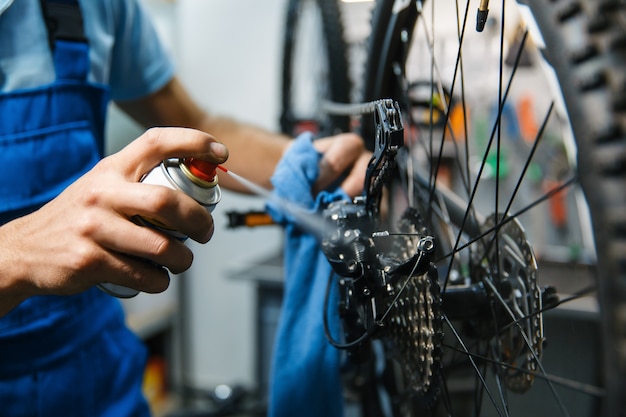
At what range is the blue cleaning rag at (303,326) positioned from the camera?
44 cm

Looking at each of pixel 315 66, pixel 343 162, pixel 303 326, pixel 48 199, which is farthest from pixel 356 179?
pixel 315 66

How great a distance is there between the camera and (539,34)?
0.86 ft

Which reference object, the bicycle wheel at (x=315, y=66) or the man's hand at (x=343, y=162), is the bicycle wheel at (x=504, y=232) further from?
the bicycle wheel at (x=315, y=66)

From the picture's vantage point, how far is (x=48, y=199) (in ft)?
1.51

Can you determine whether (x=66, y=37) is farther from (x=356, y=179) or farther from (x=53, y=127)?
(x=356, y=179)

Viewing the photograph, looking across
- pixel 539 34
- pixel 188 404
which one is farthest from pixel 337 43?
pixel 188 404

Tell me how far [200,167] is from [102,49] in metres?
0.37

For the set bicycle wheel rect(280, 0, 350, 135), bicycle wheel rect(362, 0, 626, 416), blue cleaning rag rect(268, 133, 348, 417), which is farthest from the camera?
bicycle wheel rect(280, 0, 350, 135)

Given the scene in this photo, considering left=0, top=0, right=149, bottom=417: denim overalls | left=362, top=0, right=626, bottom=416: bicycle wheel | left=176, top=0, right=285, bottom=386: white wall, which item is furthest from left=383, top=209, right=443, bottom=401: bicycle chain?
left=176, top=0, right=285, bottom=386: white wall

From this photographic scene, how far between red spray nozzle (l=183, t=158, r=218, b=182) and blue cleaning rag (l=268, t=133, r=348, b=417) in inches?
5.7

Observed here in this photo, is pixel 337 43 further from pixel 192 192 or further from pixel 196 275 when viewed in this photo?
pixel 196 275

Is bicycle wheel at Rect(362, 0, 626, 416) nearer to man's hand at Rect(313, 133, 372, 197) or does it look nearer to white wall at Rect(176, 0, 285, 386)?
man's hand at Rect(313, 133, 372, 197)

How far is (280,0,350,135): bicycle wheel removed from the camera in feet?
2.77

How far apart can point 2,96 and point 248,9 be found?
1.32 meters
